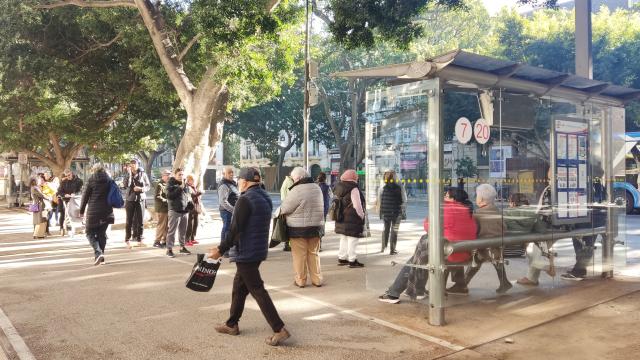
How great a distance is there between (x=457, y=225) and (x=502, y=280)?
Result: 1172 millimetres

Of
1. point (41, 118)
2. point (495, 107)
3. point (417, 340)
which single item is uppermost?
point (41, 118)

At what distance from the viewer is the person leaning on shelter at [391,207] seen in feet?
23.6

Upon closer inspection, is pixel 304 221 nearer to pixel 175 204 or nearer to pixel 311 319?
pixel 311 319

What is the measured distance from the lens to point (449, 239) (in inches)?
235

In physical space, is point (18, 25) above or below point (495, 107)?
above

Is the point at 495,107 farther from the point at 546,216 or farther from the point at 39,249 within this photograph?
the point at 39,249

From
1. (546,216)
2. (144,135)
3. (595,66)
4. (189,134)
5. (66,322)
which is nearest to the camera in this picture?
(66,322)

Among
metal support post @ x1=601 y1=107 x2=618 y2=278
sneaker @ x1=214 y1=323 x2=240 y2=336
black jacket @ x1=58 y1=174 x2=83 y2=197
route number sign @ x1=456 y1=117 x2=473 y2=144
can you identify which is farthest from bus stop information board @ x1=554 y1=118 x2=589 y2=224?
black jacket @ x1=58 y1=174 x2=83 y2=197

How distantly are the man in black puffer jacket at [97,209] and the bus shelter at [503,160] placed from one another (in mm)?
4536

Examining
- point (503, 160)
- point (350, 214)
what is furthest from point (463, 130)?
point (350, 214)

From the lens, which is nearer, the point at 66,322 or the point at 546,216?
the point at 66,322

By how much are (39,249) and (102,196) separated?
3519 mm

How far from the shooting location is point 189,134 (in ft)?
51.4

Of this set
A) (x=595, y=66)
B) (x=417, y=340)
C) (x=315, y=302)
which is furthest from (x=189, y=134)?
(x=595, y=66)
